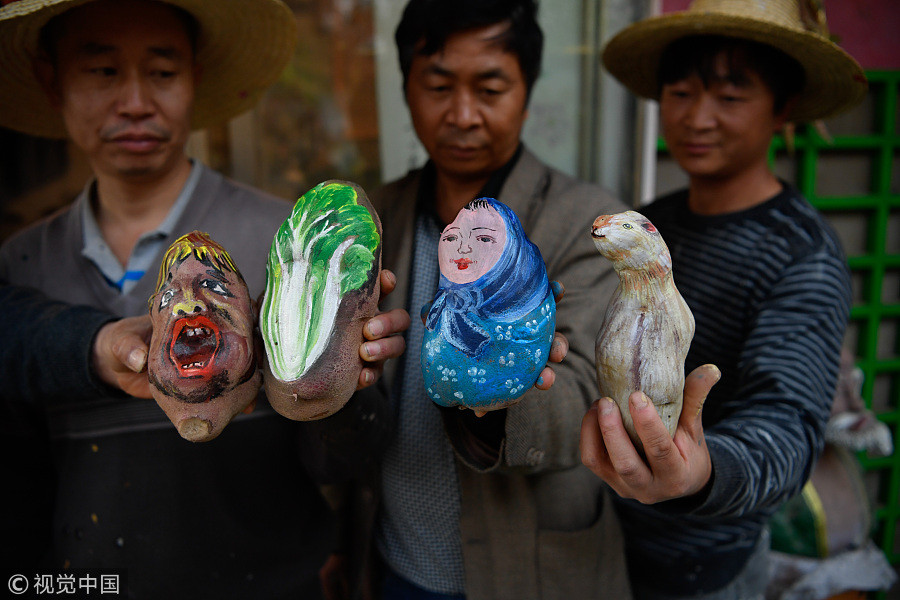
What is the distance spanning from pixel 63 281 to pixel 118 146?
1.25 feet

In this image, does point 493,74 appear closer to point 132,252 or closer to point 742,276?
point 742,276

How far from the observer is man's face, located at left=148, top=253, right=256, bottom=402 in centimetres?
Result: 101

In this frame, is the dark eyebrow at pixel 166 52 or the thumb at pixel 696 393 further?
the dark eyebrow at pixel 166 52

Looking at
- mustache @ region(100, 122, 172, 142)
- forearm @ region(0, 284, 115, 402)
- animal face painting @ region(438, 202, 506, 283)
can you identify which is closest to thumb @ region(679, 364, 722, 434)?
animal face painting @ region(438, 202, 506, 283)

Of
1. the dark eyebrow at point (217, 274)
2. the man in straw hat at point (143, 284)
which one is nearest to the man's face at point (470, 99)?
the man in straw hat at point (143, 284)

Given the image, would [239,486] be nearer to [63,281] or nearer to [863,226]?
[63,281]

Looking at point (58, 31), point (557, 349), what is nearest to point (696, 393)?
point (557, 349)

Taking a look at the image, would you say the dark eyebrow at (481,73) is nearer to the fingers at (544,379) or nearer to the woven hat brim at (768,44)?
the woven hat brim at (768,44)

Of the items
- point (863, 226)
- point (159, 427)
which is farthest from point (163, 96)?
point (863, 226)

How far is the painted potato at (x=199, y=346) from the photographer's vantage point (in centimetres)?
101

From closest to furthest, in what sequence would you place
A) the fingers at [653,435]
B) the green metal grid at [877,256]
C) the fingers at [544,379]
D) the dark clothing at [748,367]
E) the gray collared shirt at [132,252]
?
the fingers at [653,435], the fingers at [544,379], the dark clothing at [748,367], the gray collared shirt at [132,252], the green metal grid at [877,256]

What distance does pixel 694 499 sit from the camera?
1.15m

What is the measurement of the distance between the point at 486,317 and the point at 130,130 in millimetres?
974

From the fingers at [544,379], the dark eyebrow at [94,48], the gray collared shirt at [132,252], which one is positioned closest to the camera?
the fingers at [544,379]
